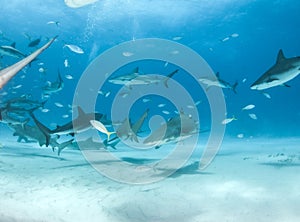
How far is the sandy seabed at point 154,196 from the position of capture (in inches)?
140

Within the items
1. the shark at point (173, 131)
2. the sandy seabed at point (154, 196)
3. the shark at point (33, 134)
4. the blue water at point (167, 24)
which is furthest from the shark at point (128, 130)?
the blue water at point (167, 24)

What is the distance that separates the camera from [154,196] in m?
4.31

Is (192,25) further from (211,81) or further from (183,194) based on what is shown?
(183,194)

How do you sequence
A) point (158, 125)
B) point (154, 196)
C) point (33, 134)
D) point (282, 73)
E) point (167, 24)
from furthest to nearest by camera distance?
point (167, 24) < point (158, 125) < point (33, 134) < point (282, 73) < point (154, 196)

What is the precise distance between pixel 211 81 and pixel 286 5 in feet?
84.0

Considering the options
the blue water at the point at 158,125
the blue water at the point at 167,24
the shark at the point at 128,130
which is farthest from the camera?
the blue water at the point at 167,24

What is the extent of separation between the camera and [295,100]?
6725 cm

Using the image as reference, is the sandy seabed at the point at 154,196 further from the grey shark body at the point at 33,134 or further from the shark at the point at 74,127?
the grey shark body at the point at 33,134

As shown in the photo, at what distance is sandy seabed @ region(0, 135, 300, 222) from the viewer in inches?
140

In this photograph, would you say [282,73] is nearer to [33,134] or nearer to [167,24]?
[33,134]

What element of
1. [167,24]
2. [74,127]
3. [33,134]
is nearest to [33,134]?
[33,134]

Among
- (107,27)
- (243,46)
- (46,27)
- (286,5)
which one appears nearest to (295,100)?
(243,46)

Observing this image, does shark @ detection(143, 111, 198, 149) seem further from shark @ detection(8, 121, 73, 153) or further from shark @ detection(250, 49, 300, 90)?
shark @ detection(8, 121, 73, 153)

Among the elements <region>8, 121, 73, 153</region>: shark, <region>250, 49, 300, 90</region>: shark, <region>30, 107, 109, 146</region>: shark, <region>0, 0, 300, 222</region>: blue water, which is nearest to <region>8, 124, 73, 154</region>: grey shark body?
<region>8, 121, 73, 153</region>: shark
